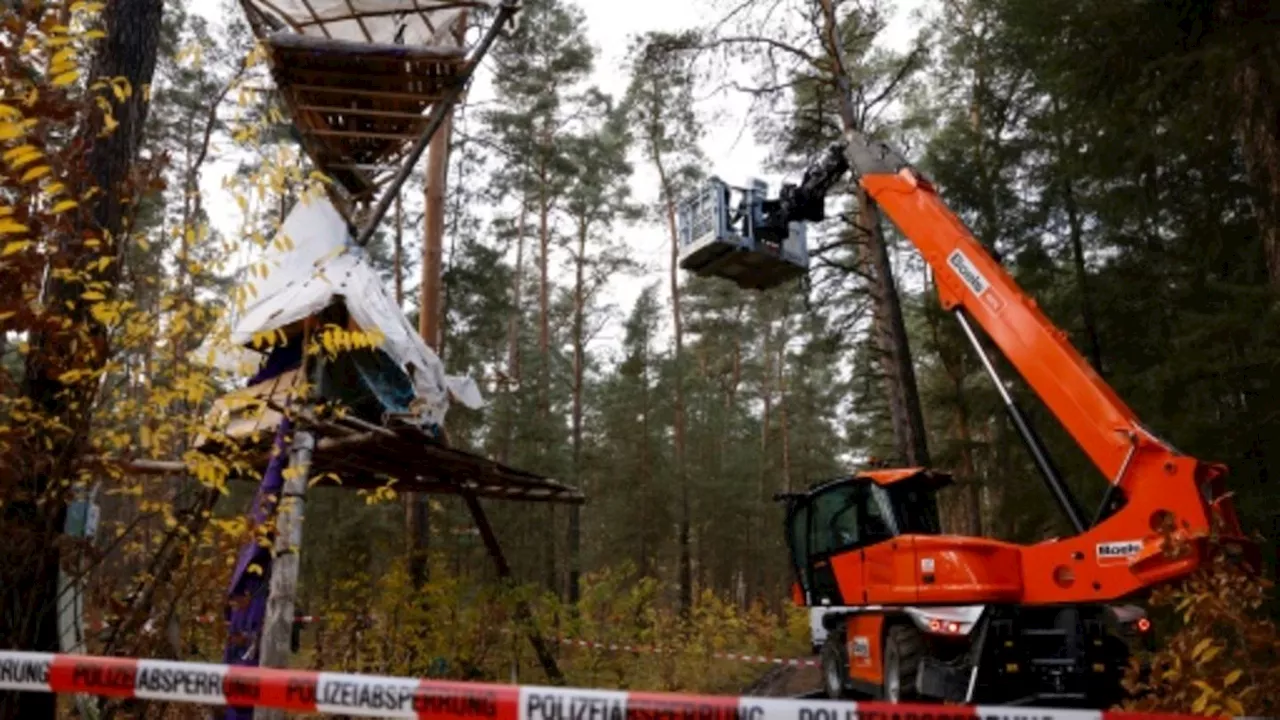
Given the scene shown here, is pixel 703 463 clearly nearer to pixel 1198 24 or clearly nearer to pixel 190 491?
pixel 1198 24

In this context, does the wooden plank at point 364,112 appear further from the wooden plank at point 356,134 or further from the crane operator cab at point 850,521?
the crane operator cab at point 850,521

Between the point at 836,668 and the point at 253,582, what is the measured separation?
5703mm

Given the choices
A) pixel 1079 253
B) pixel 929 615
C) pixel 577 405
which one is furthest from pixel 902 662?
pixel 577 405

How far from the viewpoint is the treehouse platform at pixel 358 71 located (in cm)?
679

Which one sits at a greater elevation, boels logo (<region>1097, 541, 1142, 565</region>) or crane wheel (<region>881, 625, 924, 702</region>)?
boels logo (<region>1097, 541, 1142, 565</region>)

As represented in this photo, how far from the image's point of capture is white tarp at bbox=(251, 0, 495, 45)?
7.20 metres

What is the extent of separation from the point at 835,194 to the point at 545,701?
1738 cm

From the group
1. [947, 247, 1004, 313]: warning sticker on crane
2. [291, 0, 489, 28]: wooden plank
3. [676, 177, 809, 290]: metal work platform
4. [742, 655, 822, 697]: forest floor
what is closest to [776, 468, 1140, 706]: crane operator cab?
[947, 247, 1004, 313]: warning sticker on crane

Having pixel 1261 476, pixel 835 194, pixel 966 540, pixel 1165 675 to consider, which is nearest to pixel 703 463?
pixel 835 194

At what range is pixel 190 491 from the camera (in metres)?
4.17

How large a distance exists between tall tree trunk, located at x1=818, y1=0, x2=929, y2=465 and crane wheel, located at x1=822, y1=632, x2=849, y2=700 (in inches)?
165

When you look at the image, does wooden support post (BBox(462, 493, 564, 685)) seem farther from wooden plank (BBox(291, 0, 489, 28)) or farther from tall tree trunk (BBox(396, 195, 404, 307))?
tall tree trunk (BBox(396, 195, 404, 307))

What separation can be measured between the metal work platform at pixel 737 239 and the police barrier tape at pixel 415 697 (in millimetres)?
6343

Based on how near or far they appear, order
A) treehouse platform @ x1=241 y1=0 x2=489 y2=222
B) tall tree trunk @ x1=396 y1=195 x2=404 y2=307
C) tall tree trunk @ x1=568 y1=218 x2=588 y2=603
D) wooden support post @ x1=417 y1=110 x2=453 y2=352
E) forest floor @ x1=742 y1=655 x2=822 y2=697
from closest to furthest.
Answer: treehouse platform @ x1=241 y1=0 x2=489 y2=222, wooden support post @ x1=417 y1=110 x2=453 y2=352, forest floor @ x1=742 y1=655 x2=822 y2=697, tall tree trunk @ x1=396 y1=195 x2=404 y2=307, tall tree trunk @ x1=568 y1=218 x2=588 y2=603
